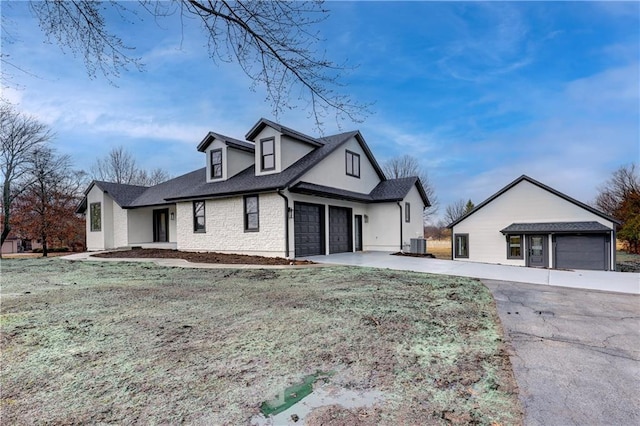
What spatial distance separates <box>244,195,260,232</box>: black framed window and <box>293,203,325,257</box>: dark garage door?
1.65m

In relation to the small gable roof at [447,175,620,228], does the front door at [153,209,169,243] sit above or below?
below

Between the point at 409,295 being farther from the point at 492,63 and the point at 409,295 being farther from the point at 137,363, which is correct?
the point at 492,63

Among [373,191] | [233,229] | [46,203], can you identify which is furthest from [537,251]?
[46,203]

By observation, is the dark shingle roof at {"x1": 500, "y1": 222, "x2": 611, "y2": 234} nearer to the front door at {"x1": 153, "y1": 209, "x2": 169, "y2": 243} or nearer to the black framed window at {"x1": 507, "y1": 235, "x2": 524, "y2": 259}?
the black framed window at {"x1": 507, "y1": 235, "x2": 524, "y2": 259}

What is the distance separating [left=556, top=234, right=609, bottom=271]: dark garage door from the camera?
16734 mm

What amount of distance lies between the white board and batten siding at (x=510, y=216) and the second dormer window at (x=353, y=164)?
7.70 m

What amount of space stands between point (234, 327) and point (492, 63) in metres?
11.8

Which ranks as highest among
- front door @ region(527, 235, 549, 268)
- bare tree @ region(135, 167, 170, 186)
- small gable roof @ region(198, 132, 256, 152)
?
bare tree @ region(135, 167, 170, 186)

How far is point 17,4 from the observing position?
409 cm

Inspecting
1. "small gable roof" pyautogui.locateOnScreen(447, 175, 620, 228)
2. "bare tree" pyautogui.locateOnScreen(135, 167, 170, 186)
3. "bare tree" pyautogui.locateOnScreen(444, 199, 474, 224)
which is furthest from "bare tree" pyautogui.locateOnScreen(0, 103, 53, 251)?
"bare tree" pyautogui.locateOnScreen(444, 199, 474, 224)

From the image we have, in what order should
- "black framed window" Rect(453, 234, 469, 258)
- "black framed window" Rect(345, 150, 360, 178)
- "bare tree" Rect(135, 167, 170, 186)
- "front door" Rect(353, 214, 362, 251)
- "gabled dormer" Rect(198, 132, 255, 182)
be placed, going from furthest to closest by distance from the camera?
1. "bare tree" Rect(135, 167, 170, 186)
2. "black framed window" Rect(453, 234, 469, 258)
3. "front door" Rect(353, 214, 362, 251)
4. "black framed window" Rect(345, 150, 360, 178)
5. "gabled dormer" Rect(198, 132, 255, 182)

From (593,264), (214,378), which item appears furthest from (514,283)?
(593,264)

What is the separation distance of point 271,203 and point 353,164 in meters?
6.26

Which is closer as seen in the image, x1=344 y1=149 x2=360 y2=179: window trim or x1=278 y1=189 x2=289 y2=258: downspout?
x1=278 y1=189 x2=289 y2=258: downspout
